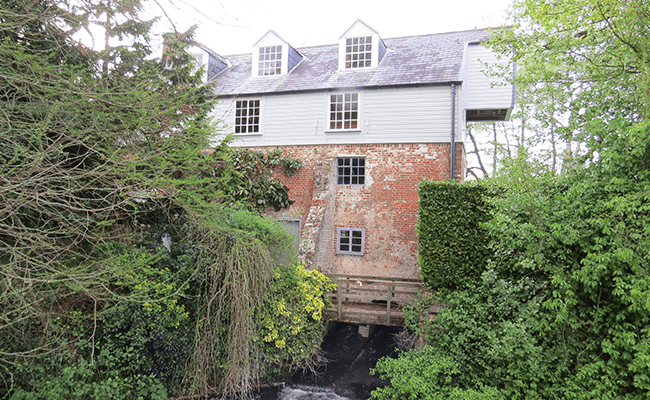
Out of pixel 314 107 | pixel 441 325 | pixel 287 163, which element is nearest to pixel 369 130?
pixel 314 107

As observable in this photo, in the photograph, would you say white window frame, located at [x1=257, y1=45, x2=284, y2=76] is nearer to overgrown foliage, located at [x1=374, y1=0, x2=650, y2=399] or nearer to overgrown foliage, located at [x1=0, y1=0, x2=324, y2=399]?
overgrown foliage, located at [x1=0, y1=0, x2=324, y2=399]

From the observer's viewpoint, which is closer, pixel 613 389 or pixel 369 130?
pixel 613 389

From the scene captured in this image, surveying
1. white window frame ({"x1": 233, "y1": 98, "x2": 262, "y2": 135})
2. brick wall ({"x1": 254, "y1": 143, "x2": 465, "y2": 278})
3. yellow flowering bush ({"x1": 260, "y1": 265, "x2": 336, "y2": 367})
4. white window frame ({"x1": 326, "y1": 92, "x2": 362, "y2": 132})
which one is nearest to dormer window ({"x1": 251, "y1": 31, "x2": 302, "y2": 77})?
white window frame ({"x1": 233, "y1": 98, "x2": 262, "y2": 135})

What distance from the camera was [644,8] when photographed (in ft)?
19.3

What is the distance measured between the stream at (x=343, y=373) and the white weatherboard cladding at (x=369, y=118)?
21.0ft

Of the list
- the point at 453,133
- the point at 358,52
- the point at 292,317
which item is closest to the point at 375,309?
the point at 292,317

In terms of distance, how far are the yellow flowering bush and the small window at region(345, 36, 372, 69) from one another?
28.3 ft

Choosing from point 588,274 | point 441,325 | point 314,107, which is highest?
point 314,107

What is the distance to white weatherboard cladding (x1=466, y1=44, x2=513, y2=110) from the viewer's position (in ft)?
42.0

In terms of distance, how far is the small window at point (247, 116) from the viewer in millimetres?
14469

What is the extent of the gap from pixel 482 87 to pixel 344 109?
4673mm

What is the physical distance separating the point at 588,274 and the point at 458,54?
32.3 ft

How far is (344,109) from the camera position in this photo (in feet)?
44.4

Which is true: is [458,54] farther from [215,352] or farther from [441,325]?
[215,352]
